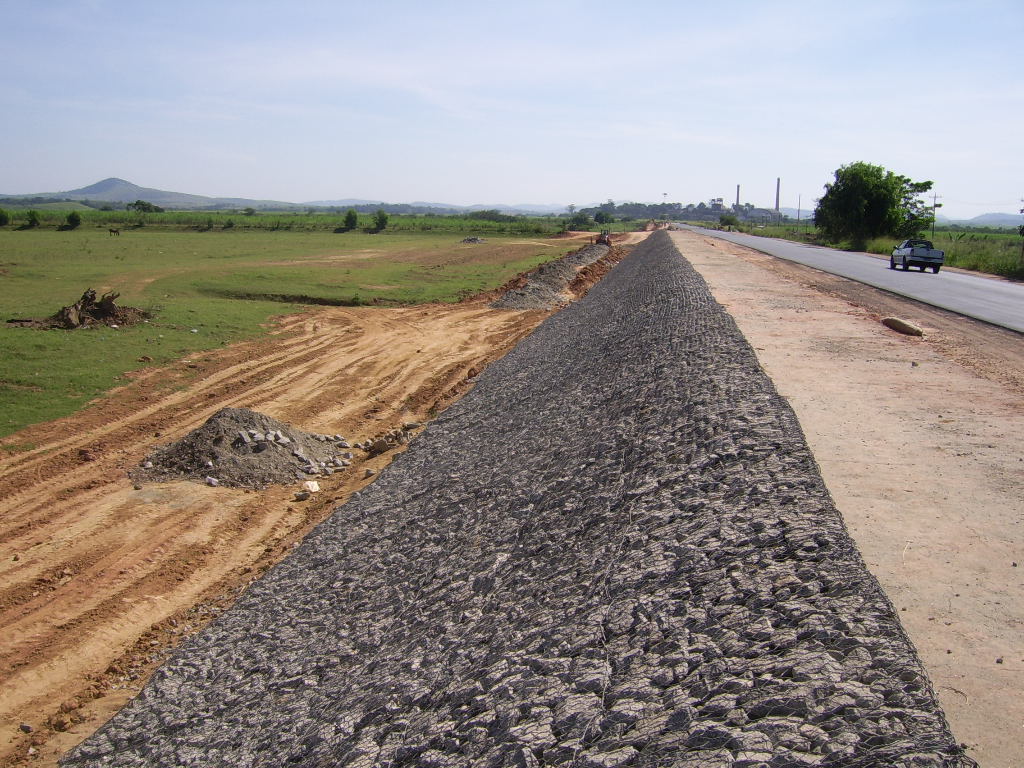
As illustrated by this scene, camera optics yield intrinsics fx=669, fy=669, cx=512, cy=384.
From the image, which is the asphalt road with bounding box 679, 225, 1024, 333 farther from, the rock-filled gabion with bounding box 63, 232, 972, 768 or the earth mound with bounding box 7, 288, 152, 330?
the earth mound with bounding box 7, 288, 152, 330

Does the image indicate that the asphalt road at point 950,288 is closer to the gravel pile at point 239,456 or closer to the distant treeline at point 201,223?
the gravel pile at point 239,456

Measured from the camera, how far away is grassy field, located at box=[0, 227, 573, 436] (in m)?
16.2

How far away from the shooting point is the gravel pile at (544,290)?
2994 centimetres

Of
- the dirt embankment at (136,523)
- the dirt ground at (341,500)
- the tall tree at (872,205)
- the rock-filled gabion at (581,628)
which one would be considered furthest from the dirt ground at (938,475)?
the tall tree at (872,205)

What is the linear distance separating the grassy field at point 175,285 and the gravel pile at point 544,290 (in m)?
2.93

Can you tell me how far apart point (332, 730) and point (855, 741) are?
3.69 metres

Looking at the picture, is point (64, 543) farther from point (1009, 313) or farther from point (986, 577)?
point (1009, 313)

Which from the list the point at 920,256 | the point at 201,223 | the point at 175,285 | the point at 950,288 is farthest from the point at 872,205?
the point at 201,223

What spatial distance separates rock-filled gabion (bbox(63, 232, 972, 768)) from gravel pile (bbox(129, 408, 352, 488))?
2.50 m

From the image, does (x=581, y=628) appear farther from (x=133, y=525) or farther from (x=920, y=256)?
(x=920, y=256)

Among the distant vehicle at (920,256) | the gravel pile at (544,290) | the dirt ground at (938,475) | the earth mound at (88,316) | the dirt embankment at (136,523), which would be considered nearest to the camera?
the dirt ground at (938,475)

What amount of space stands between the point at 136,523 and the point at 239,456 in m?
2.19

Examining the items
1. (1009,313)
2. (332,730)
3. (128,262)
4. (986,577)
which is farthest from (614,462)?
(128,262)

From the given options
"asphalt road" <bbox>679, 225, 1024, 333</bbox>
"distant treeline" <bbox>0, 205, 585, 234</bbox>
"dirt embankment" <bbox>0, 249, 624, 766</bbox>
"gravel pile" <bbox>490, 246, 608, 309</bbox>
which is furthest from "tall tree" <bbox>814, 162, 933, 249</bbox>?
"dirt embankment" <bbox>0, 249, 624, 766</bbox>
